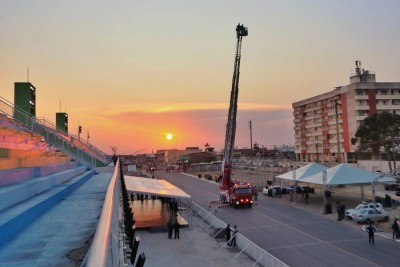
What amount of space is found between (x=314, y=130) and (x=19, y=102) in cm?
9793

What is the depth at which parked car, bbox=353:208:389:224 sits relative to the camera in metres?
26.7

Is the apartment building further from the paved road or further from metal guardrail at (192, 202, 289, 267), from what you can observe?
metal guardrail at (192, 202, 289, 267)

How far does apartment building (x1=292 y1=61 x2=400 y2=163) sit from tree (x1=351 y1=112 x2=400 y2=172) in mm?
12689

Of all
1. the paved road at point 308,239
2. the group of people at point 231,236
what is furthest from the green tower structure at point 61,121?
the group of people at point 231,236

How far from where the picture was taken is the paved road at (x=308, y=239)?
59.5 feet

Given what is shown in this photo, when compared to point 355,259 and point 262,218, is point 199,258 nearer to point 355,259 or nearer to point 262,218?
point 355,259

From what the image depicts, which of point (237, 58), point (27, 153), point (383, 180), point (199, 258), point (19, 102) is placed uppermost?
point (237, 58)

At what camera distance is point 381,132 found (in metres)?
65.5

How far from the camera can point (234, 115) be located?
5144cm

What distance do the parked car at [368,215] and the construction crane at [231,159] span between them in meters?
11.2

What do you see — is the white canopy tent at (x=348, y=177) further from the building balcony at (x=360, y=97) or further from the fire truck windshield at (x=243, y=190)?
the building balcony at (x=360, y=97)

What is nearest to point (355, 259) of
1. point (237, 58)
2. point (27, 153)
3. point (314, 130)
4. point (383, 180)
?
point (27, 153)

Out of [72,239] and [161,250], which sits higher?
[72,239]

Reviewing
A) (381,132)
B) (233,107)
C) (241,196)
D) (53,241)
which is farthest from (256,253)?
(381,132)
